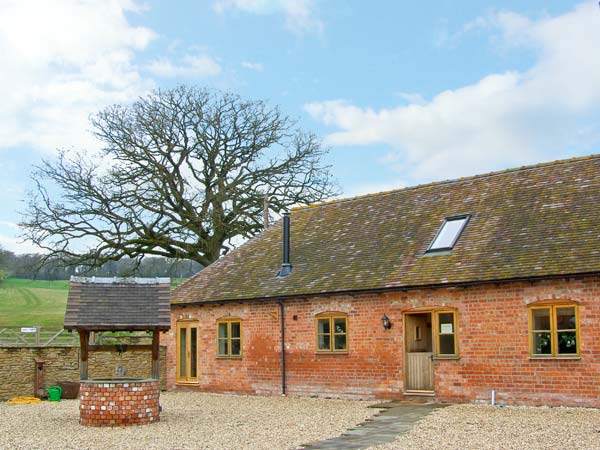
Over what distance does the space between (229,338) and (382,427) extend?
34.4 feet

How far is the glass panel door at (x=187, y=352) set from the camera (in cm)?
2605

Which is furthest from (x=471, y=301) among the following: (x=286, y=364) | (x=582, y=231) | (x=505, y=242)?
(x=286, y=364)

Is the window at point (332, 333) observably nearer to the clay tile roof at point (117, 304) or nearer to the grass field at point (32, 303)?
the clay tile roof at point (117, 304)

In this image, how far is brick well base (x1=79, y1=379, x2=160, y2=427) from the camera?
1573cm

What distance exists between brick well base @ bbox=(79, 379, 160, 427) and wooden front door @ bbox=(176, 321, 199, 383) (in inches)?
388

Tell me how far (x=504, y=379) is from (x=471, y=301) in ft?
6.66

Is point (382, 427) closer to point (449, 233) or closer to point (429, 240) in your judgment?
point (429, 240)

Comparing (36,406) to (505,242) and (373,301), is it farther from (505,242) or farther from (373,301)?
(505,242)

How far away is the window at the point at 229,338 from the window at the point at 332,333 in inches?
126

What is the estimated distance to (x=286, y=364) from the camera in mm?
23078

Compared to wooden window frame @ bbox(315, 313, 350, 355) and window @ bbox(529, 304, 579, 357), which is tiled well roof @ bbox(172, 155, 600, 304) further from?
window @ bbox(529, 304, 579, 357)

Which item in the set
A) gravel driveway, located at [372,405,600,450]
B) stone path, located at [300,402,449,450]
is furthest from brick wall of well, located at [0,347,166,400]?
gravel driveway, located at [372,405,600,450]

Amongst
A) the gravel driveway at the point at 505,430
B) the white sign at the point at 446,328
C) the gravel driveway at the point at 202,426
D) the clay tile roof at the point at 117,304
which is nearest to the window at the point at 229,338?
the gravel driveway at the point at 202,426

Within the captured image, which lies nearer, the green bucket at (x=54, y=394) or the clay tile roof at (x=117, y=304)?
the clay tile roof at (x=117, y=304)
